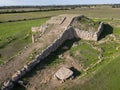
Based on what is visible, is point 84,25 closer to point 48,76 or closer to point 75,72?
point 75,72

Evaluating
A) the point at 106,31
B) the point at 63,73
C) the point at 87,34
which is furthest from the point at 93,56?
the point at 106,31

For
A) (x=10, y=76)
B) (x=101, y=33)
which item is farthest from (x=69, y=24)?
(x=10, y=76)

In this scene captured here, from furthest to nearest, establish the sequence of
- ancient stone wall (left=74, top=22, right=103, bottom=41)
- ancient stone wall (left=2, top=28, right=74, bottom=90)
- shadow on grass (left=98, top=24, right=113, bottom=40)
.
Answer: shadow on grass (left=98, top=24, right=113, bottom=40)
ancient stone wall (left=74, top=22, right=103, bottom=41)
ancient stone wall (left=2, top=28, right=74, bottom=90)

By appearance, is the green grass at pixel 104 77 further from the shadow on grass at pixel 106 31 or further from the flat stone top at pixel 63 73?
the shadow on grass at pixel 106 31

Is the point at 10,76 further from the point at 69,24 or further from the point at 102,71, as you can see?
the point at 69,24

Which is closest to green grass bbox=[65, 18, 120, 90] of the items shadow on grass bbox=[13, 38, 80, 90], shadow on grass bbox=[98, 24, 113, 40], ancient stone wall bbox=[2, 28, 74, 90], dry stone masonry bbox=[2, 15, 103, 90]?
shadow on grass bbox=[13, 38, 80, 90]

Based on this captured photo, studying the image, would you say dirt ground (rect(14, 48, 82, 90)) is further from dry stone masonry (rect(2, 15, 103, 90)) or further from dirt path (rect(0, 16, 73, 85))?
dirt path (rect(0, 16, 73, 85))

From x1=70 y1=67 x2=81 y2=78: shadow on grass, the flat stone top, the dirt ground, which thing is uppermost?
the flat stone top

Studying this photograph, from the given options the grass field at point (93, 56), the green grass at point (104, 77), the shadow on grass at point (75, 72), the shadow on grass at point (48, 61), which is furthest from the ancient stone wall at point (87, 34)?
the shadow on grass at point (75, 72)
